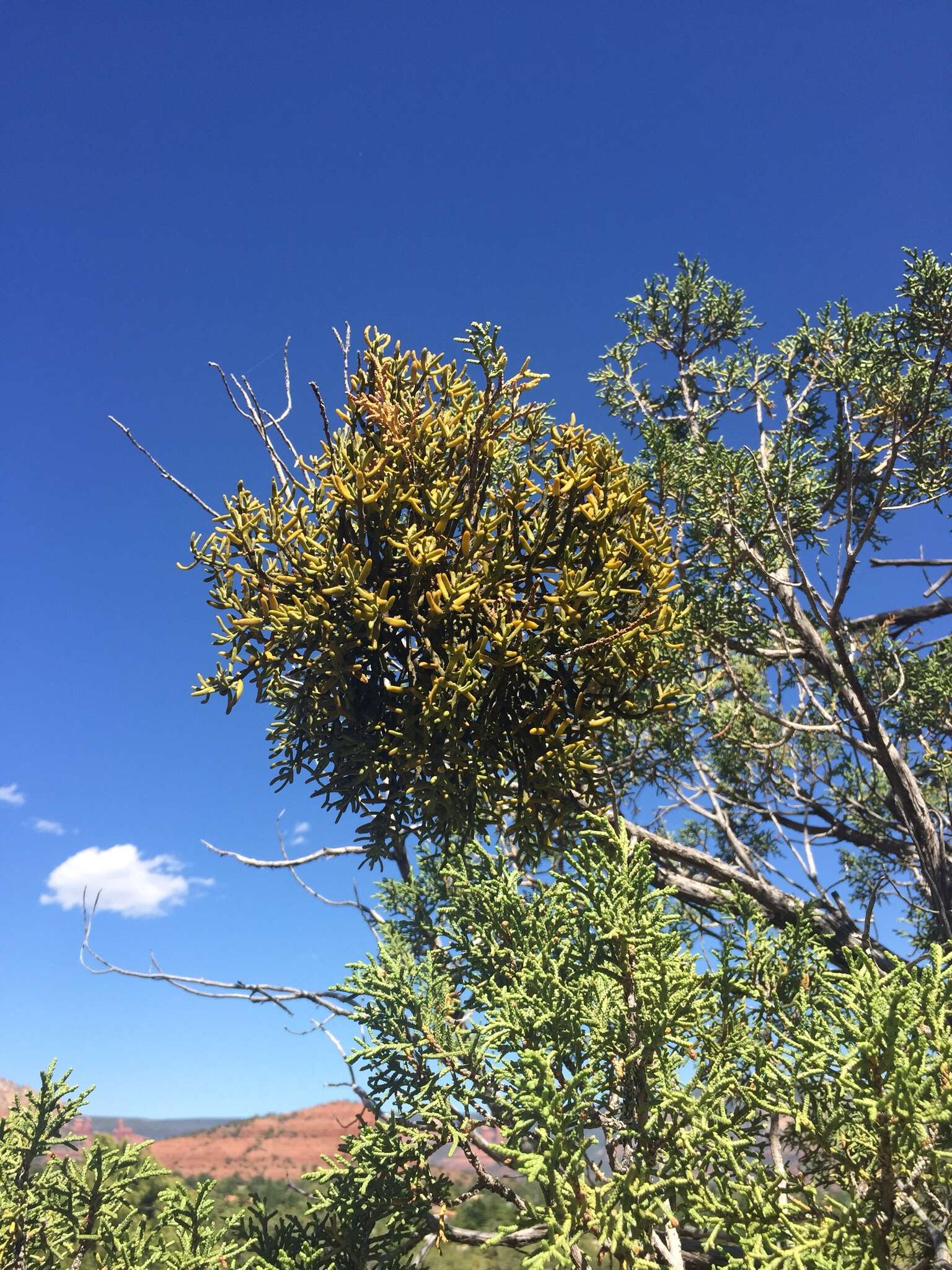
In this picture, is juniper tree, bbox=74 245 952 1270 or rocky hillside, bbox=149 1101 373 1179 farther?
rocky hillside, bbox=149 1101 373 1179

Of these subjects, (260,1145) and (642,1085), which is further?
(260,1145)

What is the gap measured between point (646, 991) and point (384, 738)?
7.25 feet

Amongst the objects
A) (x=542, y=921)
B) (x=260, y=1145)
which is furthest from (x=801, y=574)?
(x=260, y=1145)

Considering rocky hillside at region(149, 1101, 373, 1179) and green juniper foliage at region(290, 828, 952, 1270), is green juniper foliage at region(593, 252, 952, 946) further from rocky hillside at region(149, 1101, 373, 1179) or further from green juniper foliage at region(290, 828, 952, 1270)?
rocky hillside at region(149, 1101, 373, 1179)

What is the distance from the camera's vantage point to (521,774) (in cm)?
535

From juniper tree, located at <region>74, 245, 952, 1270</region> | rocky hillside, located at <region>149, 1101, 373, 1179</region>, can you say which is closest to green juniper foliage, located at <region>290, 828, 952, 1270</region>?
juniper tree, located at <region>74, 245, 952, 1270</region>

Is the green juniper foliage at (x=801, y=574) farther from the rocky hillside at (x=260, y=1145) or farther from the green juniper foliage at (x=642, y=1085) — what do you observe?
the rocky hillside at (x=260, y=1145)

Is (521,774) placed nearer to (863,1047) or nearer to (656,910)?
(656,910)

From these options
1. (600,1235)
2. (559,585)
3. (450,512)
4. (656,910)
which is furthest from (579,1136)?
(450,512)

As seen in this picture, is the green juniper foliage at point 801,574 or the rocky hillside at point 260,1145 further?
the rocky hillside at point 260,1145

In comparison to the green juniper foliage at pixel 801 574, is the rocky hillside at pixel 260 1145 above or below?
below

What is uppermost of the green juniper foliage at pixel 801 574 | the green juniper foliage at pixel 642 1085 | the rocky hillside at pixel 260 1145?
the green juniper foliage at pixel 801 574

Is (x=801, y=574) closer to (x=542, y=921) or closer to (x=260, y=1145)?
(x=542, y=921)

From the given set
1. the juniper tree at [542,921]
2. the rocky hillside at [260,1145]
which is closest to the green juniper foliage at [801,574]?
the juniper tree at [542,921]
